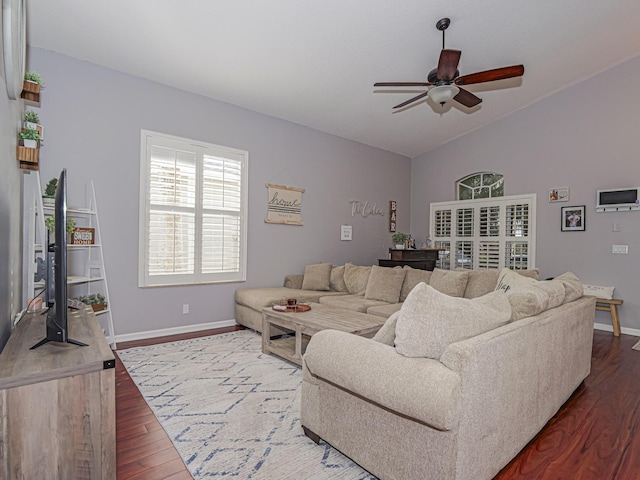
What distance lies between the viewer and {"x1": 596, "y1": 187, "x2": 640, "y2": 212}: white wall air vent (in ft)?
16.1

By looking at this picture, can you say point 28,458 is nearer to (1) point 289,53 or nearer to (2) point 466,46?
(1) point 289,53

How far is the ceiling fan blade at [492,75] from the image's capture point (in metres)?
3.24

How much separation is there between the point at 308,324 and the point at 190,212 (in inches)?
94.5

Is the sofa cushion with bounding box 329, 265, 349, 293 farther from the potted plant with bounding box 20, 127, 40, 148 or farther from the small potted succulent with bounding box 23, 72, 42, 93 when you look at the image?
the small potted succulent with bounding box 23, 72, 42, 93

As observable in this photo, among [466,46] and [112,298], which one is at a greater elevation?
[466,46]

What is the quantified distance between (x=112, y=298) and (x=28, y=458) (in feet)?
9.85

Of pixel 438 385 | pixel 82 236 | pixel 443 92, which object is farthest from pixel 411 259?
pixel 438 385

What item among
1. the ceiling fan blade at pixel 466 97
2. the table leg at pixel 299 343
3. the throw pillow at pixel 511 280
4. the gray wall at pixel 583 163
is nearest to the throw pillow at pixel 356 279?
the table leg at pixel 299 343

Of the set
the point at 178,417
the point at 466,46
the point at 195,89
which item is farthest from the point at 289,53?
the point at 178,417

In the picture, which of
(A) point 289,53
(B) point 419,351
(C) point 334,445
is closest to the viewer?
(B) point 419,351

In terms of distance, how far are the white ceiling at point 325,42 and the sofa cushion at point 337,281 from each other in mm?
2463

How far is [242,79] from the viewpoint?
172 inches

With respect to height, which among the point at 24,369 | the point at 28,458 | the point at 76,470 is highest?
the point at 24,369

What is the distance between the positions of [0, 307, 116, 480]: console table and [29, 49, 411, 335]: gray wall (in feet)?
9.12
